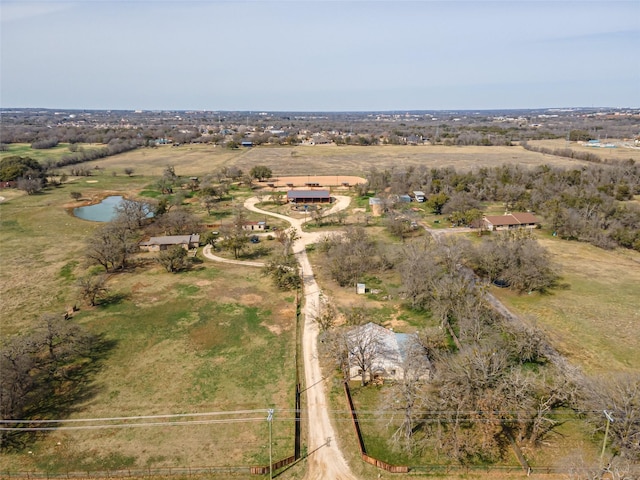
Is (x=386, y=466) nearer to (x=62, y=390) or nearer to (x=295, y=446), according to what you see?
(x=295, y=446)

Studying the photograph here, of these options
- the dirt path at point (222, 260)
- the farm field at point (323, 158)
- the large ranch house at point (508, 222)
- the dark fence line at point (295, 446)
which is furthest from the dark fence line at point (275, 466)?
the farm field at point (323, 158)

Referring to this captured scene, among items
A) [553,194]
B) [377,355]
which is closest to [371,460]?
[377,355]

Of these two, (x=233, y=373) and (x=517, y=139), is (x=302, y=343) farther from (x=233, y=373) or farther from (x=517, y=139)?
(x=517, y=139)

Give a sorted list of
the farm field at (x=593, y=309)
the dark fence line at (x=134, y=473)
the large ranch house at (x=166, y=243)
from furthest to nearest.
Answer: the large ranch house at (x=166, y=243) < the farm field at (x=593, y=309) < the dark fence line at (x=134, y=473)

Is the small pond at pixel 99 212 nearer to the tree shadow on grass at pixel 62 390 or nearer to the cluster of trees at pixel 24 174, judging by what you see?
the cluster of trees at pixel 24 174

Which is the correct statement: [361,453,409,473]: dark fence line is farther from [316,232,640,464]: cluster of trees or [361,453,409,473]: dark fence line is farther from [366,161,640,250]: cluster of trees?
[366,161,640,250]: cluster of trees

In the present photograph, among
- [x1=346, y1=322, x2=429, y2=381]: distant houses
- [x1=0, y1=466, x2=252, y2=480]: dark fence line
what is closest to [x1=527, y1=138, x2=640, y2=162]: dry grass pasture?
[x1=346, y1=322, x2=429, y2=381]: distant houses

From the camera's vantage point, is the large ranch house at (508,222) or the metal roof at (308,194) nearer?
the large ranch house at (508,222)

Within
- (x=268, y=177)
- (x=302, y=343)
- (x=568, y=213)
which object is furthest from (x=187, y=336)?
(x=268, y=177)
